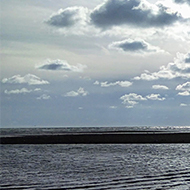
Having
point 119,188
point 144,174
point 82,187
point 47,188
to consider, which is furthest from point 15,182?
point 144,174

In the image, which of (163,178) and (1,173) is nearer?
(163,178)

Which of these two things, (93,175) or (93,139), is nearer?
(93,175)

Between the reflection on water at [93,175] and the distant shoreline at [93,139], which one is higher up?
the distant shoreline at [93,139]

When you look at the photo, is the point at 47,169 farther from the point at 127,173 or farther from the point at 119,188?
the point at 119,188

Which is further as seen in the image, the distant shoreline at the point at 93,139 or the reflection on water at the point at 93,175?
the distant shoreline at the point at 93,139

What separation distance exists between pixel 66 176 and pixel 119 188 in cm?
566

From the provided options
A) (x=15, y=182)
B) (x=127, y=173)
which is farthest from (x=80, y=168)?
(x=15, y=182)

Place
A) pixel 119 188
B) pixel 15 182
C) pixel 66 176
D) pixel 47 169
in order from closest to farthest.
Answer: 1. pixel 119 188
2. pixel 15 182
3. pixel 66 176
4. pixel 47 169

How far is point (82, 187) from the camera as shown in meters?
20.2

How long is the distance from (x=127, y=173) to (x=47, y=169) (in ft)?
20.5

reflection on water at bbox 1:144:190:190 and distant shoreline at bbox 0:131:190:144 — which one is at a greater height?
distant shoreline at bbox 0:131:190:144

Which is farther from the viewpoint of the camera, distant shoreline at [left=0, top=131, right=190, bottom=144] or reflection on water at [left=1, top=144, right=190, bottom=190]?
distant shoreline at [left=0, top=131, right=190, bottom=144]

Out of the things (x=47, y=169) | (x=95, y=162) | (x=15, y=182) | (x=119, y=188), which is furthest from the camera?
(x=95, y=162)

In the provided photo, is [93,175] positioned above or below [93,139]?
below
